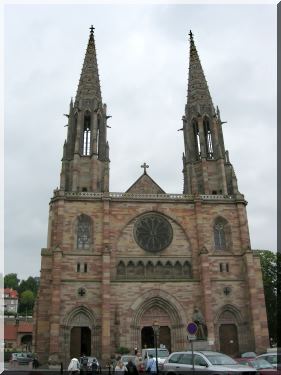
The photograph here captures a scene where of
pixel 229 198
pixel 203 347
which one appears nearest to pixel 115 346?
pixel 203 347

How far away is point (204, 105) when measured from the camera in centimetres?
4412

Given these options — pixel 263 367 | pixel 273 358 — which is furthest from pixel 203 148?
pixel 263 367

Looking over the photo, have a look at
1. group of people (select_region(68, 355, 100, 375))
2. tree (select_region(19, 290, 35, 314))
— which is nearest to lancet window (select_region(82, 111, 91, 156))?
group of people (select_region(68, 355, 100, 375))

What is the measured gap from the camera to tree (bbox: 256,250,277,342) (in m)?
44.8

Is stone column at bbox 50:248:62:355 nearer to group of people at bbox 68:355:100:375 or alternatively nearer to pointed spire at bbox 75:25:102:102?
group of people at bbox 68:355:100:375

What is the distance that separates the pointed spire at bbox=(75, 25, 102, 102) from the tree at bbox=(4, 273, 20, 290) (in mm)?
86305

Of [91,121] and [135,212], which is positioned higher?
[91,121]

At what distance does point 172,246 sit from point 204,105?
648 inches

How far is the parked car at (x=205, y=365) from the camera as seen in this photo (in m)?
13.0

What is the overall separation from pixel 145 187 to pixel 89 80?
539 inches

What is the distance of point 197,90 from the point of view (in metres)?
45.5

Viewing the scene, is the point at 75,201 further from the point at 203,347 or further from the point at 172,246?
the point at 203,347

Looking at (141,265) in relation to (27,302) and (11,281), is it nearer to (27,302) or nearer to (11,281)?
(27,302)

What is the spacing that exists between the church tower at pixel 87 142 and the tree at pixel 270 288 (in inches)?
888
